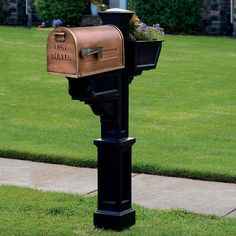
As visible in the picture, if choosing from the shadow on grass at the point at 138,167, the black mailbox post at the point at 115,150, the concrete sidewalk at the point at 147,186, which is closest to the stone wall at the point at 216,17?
the shadow on grass at the point at 138,167

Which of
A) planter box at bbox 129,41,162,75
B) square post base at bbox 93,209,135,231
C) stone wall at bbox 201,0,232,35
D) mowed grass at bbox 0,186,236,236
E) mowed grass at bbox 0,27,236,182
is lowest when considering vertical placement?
mowed grass at bbox 0,27,236,182

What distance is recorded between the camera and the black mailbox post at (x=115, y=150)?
600 centimetres

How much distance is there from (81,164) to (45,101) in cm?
438

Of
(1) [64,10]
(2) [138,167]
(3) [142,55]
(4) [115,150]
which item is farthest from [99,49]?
(1) [64,10]

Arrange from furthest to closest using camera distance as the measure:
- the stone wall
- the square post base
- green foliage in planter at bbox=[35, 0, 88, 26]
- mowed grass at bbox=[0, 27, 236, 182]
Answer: green foliage in planter at bbox=[35, 0, 88, 26] → the stone wall → mowed grass at bbox=[0, 27, 236, 182] → the square post base

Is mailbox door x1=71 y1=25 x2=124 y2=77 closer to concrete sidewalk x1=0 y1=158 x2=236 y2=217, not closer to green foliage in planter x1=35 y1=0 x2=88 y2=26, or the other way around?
concrete sidewalk x1=0 y1=158 x2=236 y2=217

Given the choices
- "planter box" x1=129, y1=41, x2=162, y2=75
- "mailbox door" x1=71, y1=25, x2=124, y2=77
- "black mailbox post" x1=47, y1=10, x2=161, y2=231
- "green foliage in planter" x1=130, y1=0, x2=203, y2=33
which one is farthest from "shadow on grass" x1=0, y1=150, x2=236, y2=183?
"green foliage in planter" x1=130, y1=0, x2=203, y2=33

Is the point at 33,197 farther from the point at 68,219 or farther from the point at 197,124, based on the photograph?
the point at 197,124

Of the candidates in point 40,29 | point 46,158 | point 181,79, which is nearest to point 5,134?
point 46,158

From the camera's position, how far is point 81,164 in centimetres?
864

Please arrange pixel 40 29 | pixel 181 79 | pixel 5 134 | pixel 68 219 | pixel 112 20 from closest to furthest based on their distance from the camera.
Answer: pixel 112 20 → pixel 68 219 → pixel 5 134 → pixel 181 79 → pixel 40 29

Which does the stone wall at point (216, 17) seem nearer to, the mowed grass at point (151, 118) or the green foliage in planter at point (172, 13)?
the green foliage in planter at point (172, 13)

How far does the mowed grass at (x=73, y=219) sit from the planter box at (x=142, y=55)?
120 cm

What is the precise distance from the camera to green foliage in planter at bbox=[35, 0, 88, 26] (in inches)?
1089
